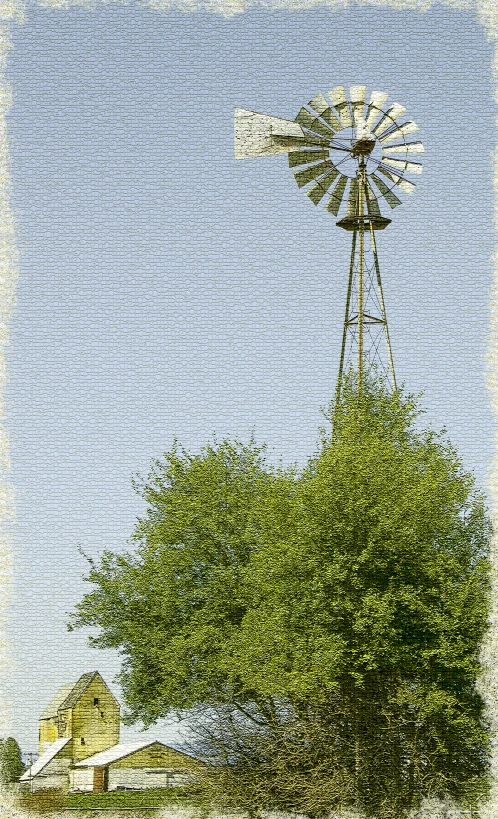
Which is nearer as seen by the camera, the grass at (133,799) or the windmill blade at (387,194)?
the grass at (133,799)

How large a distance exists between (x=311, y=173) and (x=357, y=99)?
69.5 inches

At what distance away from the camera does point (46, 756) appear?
29969 millimetres

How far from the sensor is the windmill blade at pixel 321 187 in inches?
952

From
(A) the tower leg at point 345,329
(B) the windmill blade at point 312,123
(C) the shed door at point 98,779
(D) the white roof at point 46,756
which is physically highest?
(B) the windmill blade at point 312,123

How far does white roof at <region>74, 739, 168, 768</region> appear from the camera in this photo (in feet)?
97.6

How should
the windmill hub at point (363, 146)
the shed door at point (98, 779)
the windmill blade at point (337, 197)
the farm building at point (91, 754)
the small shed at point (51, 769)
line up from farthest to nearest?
the shed door at point (98, 779) < the farm building at point (91, 754) < the small shed at point (51, 769) < the windmill blade at point (337, 197) < the windmill hub at point (363, 146)

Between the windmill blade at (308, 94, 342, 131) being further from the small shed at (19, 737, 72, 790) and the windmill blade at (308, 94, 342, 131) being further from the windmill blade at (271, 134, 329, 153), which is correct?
the small shed at (19, 737, 72, 790)

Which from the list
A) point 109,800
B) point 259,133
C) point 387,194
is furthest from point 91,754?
point 259,133

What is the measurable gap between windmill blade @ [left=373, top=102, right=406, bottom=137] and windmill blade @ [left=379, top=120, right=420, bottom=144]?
130 mm

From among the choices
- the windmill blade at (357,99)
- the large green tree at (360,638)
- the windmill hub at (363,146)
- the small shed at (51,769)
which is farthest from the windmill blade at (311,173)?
the small shed at (51,769)

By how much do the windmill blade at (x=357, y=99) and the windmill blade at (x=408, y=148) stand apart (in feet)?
3.15

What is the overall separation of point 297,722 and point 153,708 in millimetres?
6531

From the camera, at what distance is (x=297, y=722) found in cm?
1927

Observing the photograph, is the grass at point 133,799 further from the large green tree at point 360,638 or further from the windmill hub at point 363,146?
the windmill hub at point 363,146
